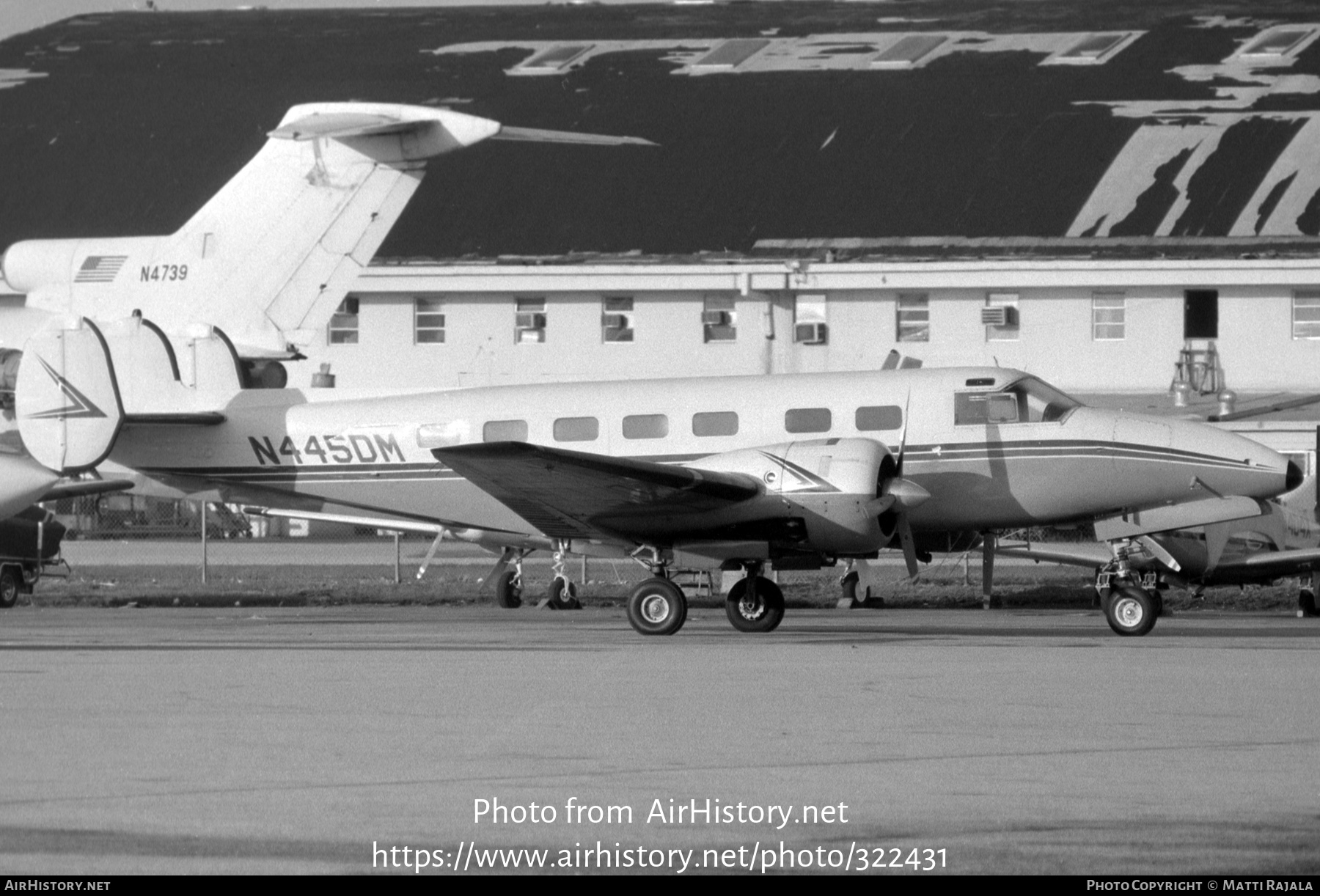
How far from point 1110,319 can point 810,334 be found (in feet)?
23.6

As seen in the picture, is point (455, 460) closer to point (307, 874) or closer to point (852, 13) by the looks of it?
point (307, 874)

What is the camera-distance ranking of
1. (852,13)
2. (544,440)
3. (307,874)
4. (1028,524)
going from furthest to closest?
(852,13) → (544,440) → (1028,524) → (307,874)

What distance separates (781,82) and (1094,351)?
13.6 meters

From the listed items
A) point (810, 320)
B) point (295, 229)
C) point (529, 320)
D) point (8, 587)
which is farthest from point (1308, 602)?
point (529, 320)

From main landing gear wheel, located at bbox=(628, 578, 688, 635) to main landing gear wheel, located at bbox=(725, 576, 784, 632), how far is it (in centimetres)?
97

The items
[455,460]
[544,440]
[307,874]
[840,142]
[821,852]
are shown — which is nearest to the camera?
[307,874]

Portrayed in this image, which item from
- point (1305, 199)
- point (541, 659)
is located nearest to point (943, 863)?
point (541, 659)

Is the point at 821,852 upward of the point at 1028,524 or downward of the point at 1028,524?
upward

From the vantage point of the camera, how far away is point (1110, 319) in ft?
141

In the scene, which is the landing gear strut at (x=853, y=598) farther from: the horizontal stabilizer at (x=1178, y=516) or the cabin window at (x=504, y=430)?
the cabin window at (x=504, y=430)

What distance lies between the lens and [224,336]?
2523 cm

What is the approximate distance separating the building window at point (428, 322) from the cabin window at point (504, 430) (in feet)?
75.2

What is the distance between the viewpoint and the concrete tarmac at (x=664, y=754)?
8.02 metres

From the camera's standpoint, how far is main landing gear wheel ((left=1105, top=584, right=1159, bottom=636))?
65.6 ft
